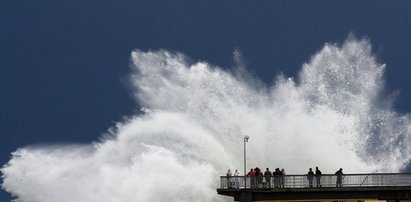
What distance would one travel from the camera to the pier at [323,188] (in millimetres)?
53719

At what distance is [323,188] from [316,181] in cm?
92

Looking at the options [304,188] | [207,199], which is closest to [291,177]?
[304,188]

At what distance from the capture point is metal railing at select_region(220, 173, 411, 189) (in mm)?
54281

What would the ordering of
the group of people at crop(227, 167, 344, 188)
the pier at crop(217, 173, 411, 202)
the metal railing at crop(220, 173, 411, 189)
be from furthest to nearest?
the group of people at crop(227, 167, 344, 188) → the metal railing at crop(220, 173, 411, 189) → the pier at crop(217, 173, 411, 202)

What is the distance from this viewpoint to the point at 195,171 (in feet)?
235

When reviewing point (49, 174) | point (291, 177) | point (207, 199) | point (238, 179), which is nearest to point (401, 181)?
point (291, 177)

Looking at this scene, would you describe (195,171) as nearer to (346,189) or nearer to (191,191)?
(191,191)

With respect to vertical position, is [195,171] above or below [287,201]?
above

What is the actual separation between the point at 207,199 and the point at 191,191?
156cm

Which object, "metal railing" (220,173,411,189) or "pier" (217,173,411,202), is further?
"metal railing" (220,173,411,189)

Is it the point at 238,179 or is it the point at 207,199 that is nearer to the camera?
the point at 238,179

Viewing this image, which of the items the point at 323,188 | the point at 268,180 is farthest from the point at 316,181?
the point at 268,180

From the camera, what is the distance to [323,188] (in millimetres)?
53781

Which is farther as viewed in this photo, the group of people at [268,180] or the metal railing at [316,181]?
the group of people at [268,180]
